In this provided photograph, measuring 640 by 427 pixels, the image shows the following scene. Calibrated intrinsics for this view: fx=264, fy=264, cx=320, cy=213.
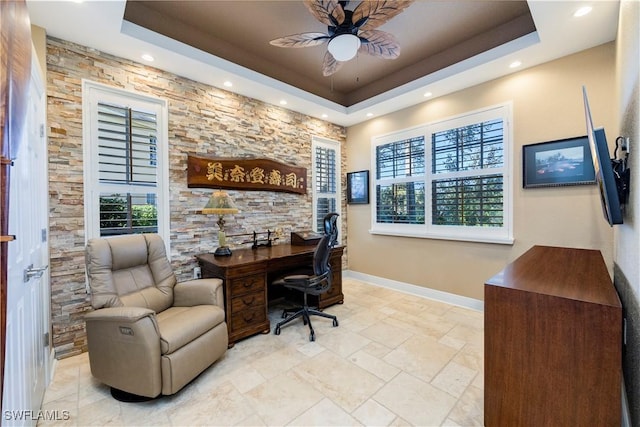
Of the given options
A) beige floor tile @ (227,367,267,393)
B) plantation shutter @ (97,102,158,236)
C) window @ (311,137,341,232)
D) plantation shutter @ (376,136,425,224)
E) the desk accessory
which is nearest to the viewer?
beige floor tile @ (227,367,267,393)

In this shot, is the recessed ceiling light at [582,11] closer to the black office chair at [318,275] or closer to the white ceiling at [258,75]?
the white ceiling at [258,75]

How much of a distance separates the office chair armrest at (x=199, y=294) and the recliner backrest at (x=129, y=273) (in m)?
0.09

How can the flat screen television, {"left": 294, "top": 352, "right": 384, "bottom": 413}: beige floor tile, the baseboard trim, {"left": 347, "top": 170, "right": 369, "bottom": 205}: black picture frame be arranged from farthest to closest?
1. {"left": 347, "top": 170, "right": 369, "bottom": 205}: black picture frame
2. the baseboard trim
3. {"left": 294, "top": 352, "right": 384, "bottom": 413}: beige floor tile
4. the flat screen television

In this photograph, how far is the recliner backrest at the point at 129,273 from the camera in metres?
2.04

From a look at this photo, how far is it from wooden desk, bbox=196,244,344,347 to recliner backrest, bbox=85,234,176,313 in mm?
475

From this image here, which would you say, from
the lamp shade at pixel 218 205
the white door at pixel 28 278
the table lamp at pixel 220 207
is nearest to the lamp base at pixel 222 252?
the table lamp at pixel 220 207

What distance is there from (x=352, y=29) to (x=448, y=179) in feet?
7.65

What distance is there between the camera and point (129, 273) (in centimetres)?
230

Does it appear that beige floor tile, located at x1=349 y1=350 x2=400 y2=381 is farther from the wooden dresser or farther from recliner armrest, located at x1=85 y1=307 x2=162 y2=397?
recliner armrest, located at x1=85 y1=307 x2=162 y2=397

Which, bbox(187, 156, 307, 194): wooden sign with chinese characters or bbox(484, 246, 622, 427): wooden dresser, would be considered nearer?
bbox(484, 246, 622, 427): wooden dresser

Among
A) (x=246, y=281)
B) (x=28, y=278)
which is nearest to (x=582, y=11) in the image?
(x=246, y=281)

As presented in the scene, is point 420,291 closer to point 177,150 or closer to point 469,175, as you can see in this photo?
point 469,175

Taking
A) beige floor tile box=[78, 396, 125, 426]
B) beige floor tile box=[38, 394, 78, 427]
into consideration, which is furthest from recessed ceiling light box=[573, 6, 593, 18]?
beige floor tile box=[38, 394, 78, 427]

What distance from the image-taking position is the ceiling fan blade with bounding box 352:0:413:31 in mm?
1915
